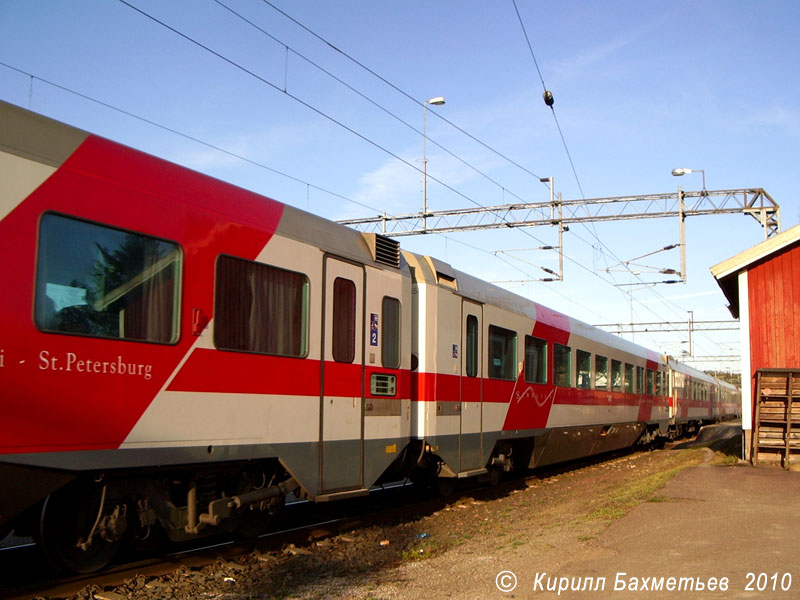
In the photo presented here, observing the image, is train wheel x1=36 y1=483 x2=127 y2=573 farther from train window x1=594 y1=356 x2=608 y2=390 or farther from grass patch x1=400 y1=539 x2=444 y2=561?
train window x1=594 y1=356 x2=608 y2=390

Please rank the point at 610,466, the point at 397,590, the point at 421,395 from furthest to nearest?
the point at 610,466 → the point at 421,395 → the point at 397,590

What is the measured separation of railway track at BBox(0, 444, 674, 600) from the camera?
5.75 meters

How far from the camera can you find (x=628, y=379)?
2052 cm

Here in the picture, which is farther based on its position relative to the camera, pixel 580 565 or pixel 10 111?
pixel 580 565

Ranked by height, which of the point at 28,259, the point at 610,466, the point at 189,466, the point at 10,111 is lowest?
the point at 610,466

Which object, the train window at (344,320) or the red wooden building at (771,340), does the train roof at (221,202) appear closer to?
the train window at (344,320)

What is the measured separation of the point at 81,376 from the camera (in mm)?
5156

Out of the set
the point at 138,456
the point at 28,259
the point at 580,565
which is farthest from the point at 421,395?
the point at 28,259

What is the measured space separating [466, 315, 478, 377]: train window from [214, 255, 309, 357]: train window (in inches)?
158

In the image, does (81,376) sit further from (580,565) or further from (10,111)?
(580,565)

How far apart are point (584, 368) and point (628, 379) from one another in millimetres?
4691

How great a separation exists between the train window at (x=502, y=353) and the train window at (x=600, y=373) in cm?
554

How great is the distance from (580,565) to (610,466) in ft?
42.1

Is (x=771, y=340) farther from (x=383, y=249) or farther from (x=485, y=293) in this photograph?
(x=383, y=249)
